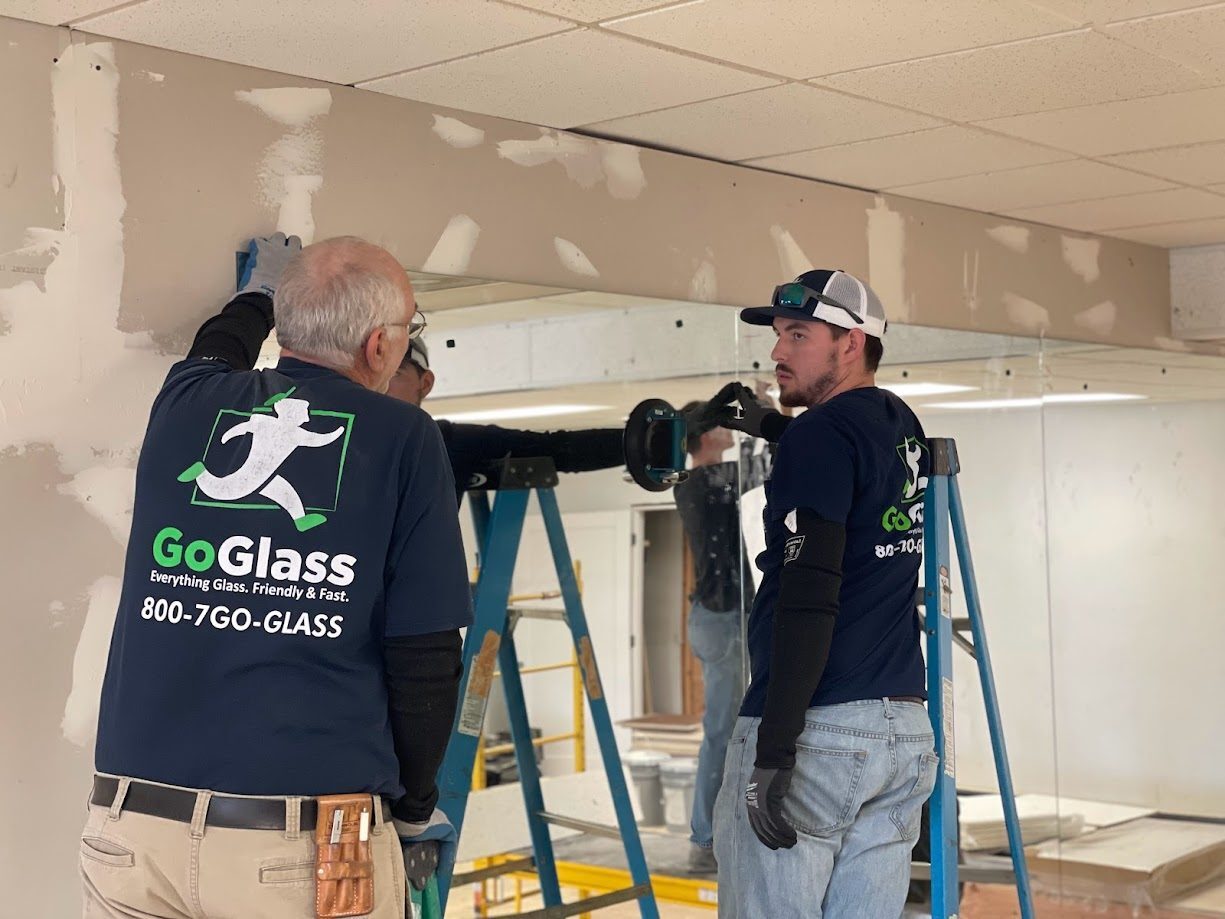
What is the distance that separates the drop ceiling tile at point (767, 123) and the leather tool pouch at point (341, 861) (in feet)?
5.83

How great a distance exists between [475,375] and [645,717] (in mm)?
1193

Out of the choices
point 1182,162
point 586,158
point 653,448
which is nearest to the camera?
point 653,448

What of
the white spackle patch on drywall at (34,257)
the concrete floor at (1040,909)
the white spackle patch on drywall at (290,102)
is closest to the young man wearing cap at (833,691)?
the white spackle patch on drywall at (290,102)

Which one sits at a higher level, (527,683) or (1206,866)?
(527,683)

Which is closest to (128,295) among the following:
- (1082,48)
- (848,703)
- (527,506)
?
(527,506)

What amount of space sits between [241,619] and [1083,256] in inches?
147

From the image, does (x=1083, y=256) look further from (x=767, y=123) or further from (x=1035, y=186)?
(x=767, y=123)

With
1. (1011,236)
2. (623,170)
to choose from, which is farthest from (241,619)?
(1011,236)

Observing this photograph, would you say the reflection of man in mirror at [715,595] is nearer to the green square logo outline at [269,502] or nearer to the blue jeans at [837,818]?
the blue jeans at [837,818]

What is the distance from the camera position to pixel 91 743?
8.71 ft

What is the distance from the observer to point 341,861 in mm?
2027

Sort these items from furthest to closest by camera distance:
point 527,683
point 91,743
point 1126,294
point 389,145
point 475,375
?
point 1126,294, point 527,683, point 475,375, point 389,145, point 91,743

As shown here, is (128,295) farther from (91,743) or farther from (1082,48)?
(1082,48)

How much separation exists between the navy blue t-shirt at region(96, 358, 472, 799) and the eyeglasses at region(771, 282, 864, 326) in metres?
1.13
